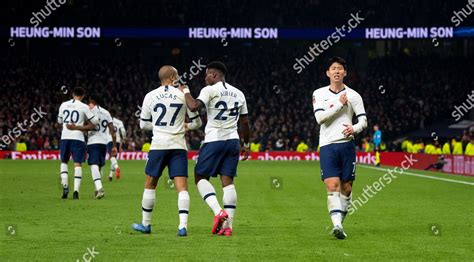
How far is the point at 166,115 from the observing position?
12.2 meters

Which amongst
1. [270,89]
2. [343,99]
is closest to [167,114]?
[343,99]

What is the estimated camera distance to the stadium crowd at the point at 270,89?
54.1 metres

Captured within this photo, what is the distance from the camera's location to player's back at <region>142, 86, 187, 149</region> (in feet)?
39.7

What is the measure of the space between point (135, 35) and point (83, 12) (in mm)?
3676

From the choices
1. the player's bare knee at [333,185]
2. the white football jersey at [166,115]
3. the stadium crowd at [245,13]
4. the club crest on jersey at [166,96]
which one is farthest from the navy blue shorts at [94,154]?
the stadium crowd at [245,13]

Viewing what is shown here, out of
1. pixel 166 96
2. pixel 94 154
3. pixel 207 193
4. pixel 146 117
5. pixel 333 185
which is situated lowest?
pixel 207 193

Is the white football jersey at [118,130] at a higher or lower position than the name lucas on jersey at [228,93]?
lower

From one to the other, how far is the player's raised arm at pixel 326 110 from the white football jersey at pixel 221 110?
1.10 m

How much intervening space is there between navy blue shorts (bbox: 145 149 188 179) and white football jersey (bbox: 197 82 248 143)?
40cm

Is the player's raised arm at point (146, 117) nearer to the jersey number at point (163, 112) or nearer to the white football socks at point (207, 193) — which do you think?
the jersey number at point (163, 112)

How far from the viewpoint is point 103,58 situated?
61.0 m

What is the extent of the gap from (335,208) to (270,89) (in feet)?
155

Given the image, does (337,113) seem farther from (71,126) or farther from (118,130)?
(118,130)

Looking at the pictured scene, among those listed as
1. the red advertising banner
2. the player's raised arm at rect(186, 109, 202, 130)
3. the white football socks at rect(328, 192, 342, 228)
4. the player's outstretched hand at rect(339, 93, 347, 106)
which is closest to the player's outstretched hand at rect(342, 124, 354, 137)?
the player's outstretched hand at rect(339, 93, 347, 106)
